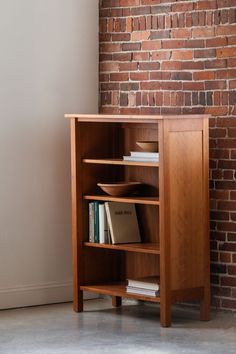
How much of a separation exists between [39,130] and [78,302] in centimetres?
120

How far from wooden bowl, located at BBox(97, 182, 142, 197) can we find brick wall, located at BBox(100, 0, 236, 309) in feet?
1.66

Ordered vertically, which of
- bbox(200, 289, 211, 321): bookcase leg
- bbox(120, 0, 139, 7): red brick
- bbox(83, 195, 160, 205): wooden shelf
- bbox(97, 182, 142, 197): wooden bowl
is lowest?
bbox(200, 289, 211, 321): bookcase leg

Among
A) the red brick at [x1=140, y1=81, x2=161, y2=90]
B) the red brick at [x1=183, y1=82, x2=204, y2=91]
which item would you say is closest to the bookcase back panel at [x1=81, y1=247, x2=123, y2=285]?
the red brick at [x1=140, y1=81, x2=161, y2=90]

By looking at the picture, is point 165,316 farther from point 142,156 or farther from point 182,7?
point 182,7

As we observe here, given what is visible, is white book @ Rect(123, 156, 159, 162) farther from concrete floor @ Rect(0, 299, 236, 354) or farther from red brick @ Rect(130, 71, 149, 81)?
concrete floor @ Rect(0, 299, 236, 354)

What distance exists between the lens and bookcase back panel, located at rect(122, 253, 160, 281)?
6148 mm

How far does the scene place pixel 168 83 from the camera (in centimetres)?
608

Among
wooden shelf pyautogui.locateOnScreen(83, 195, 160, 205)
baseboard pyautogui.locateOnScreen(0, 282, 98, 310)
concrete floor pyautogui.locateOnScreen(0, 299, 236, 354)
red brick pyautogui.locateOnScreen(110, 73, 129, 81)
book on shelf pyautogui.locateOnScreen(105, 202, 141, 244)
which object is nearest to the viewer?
concrete floor pyautogui.locateOnScreen(0, 299, 236, 354)

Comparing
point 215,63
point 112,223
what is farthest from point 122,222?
point 215,63

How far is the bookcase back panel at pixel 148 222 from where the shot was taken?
606cm

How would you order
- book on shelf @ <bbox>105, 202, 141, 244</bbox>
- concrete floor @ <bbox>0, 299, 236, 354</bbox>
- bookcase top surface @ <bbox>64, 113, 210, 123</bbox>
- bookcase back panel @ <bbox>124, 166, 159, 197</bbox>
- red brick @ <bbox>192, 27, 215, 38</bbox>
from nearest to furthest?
1. concrete floor @ <bbox>0, 299, 236, 354</bbox>
2. bookcase top surface @ <bbox>64, 113, 210, 123</bbox>
3. red brick @ <bbox>192, 27, 215, 38</bbox>
4. book on shelf @ <bbox>105, 202, 141, 244</bbox>
5. bookcase back panel @ <bbox>124, 166, 159, 197</bbox>

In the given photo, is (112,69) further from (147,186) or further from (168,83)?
(147,186)

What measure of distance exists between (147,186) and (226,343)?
4.41ft

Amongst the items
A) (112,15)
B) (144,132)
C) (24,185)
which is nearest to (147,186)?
(144,132)
